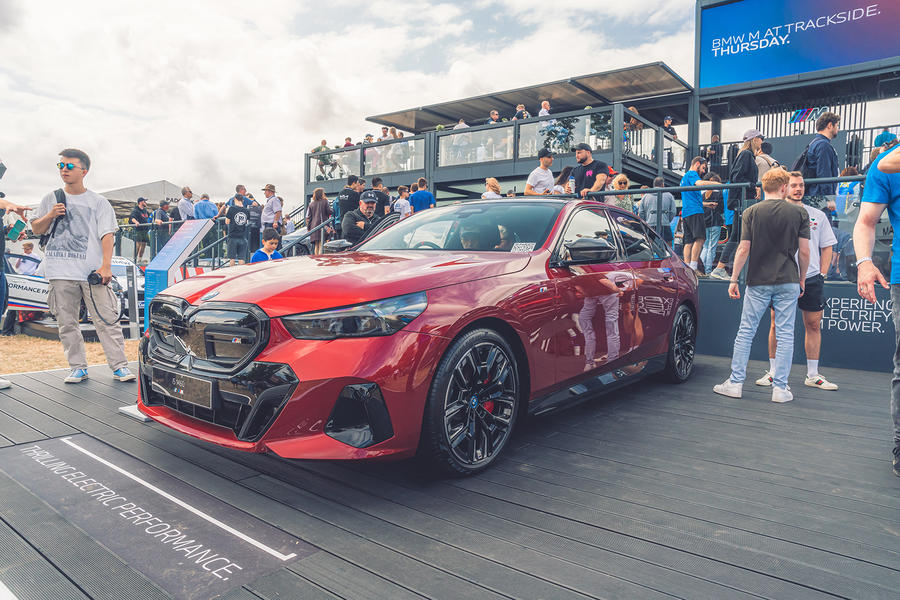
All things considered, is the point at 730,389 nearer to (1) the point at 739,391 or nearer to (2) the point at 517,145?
(1) the point at 739,391

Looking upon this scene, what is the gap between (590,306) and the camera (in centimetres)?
374

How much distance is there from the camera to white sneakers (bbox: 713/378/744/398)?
4.78 meters

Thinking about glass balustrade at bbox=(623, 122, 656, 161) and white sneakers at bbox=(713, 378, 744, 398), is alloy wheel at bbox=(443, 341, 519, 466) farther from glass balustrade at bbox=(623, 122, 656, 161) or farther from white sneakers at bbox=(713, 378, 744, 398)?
glass balustrade at bbox=(623, 122, 656, 161)

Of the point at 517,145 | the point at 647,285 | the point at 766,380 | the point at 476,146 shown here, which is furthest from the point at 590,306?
the point at 476,146

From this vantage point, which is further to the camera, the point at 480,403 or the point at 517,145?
the point at 517,145

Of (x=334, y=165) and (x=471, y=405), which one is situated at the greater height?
(x=334, y=165)

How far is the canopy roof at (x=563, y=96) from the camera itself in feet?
59.6

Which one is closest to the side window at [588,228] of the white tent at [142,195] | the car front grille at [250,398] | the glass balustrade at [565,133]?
the car front grille at [250,398]

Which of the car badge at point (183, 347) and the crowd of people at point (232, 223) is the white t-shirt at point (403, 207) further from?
the car badge at point (183, 347)

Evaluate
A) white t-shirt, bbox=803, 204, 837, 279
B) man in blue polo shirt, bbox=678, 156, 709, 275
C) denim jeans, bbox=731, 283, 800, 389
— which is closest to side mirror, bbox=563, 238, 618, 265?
denim jeans, bbox=731, 283, 800, 389

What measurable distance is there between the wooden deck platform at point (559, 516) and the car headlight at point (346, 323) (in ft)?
2.56

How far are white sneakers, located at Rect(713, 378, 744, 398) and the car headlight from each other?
11.0 ft

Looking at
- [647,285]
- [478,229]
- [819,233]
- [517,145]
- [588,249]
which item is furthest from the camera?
[517,145]

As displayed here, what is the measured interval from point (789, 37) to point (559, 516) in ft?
57.4
